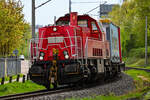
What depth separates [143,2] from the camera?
52.5 metres

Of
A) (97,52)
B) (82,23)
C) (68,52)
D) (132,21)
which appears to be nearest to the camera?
(68,52)

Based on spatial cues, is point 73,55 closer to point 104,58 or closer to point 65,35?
point 65,35

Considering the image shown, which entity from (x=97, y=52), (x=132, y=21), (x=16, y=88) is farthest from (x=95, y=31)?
(x=132, y=21)

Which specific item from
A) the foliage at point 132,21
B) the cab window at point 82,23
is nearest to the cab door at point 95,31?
the cab window at point 82,23

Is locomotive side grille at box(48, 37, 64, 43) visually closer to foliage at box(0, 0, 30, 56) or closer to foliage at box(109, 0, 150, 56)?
foliage at box(0, 0, 30, 56)

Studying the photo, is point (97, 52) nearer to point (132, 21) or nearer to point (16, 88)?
point (16, 88)

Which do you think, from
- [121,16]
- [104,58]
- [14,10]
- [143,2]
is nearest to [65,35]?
[104,58]

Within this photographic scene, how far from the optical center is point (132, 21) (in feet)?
205

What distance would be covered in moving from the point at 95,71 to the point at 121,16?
5160cm

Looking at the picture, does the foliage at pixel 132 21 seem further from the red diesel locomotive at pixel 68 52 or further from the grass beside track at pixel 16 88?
the grass beside track at pixel 16 88

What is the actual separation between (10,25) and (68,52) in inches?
395

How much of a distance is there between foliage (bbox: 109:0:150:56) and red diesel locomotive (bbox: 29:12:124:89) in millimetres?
35223

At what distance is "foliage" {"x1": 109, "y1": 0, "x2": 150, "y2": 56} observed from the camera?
171 ft

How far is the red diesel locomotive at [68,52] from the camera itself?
14.8 metres
